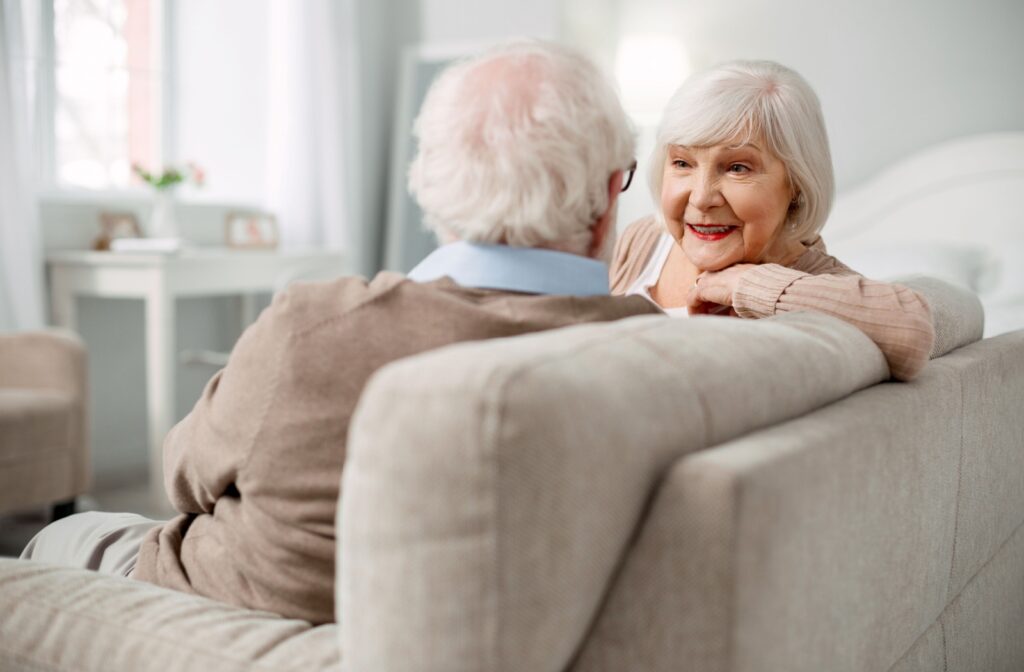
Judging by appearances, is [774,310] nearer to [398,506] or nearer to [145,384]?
[398,506]

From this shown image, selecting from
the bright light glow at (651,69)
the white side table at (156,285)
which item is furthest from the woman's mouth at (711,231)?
the bright light glow at (651,69)

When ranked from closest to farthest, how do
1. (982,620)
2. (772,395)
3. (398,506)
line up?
(398,506)
(772,395)
(982,620)

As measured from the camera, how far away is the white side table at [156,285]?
3.50 m

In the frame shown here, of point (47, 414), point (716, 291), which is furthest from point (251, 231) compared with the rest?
point (716, 291)

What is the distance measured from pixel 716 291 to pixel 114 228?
3.02 meters

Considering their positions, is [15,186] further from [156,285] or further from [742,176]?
[742,176]

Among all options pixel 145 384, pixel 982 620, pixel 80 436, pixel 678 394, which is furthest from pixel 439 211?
pixel 145 384

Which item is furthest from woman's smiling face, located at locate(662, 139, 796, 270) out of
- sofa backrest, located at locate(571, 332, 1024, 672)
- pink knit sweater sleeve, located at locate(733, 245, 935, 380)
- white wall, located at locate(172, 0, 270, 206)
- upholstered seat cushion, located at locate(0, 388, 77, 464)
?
white wall, located at locate(172, 0, 270, 206)

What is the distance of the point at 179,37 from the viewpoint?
4.63 m

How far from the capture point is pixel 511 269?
1045mm

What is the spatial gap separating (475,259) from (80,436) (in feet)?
8.06

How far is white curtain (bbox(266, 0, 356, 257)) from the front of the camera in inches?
179

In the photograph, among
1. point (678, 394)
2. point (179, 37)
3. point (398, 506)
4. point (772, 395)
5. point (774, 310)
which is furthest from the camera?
point (179, 37)

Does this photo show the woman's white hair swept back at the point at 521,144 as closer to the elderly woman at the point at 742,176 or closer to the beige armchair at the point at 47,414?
the elderly woman at the point at 742,176
